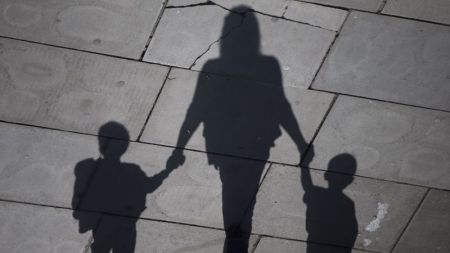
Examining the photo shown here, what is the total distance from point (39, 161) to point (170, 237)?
67.5 inches

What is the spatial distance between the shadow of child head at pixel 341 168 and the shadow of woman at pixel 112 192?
6.19 feet

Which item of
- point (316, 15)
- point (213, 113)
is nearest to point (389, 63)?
point (316, 15)

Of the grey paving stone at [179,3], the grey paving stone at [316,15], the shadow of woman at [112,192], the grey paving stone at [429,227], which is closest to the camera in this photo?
the shadow of woman at [112,192]

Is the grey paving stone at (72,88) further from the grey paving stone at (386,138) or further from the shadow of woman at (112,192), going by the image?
the grey paving stone at (386,138)

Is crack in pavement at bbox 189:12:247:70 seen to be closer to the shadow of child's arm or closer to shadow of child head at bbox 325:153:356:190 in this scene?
the shadow of child's arm

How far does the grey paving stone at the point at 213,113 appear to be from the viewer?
449 centimetres

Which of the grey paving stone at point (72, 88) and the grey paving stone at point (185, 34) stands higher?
the grey paving stone at point (185, 34)

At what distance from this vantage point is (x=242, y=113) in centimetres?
459

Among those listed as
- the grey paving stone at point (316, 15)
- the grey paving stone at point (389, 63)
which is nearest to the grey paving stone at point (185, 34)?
the grey paving stone at point (316, 15)

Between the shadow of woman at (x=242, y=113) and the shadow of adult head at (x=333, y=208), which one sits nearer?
the shadow of woman at (x=242, y=113)

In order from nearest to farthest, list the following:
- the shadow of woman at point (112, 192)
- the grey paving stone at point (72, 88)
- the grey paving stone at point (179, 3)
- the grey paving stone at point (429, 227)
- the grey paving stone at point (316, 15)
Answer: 1. the grey paving stone at point (72, 88)
2. the shadow of woman at point (112, 192)
3. the grey paving stone at point (179, 3)
4. the grey paving stone at point (316, 15)
5. the grey paving stone at point (429, 227)

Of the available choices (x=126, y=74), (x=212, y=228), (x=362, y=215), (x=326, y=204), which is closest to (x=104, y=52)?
(x=126, y=74)

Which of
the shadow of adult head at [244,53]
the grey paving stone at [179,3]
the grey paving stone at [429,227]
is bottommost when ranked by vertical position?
the grey paving stone at [429,227]

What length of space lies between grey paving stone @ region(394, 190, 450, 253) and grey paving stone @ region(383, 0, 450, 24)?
2131 mm
